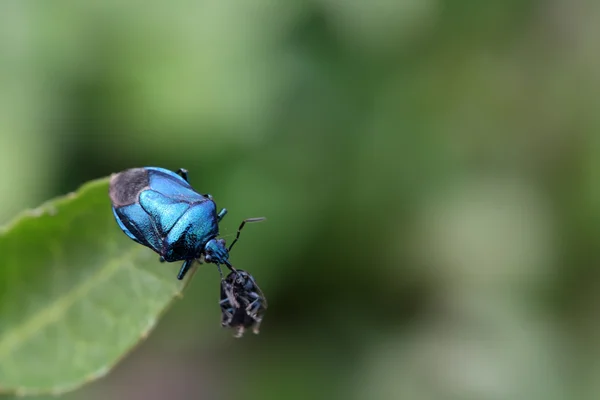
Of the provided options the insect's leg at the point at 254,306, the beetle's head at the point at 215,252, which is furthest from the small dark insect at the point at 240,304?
the beetle's head at the point at 215,252

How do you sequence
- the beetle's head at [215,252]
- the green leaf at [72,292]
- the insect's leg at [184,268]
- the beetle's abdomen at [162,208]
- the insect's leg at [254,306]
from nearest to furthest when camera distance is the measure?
the green leaf at [72,292], the insect's leg at [184,268], the insect's leg at [254,306], the beetle's abdomen at [162,208], the beetle's head at [215,252]

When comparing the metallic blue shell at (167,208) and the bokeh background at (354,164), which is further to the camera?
the bokeh background at (354,164)

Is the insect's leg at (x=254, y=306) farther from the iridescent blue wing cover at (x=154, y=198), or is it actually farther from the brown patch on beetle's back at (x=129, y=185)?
the brown patch on beetle's back at (x=129, y=185)

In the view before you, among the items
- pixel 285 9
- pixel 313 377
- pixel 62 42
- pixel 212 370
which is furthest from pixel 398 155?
pixel 62 42

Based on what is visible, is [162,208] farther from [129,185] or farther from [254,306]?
[254,306]

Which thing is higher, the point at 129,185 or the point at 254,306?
the point at 129,185

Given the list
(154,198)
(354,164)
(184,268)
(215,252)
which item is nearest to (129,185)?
(154,198)

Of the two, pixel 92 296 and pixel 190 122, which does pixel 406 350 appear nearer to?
pixel 190 122
